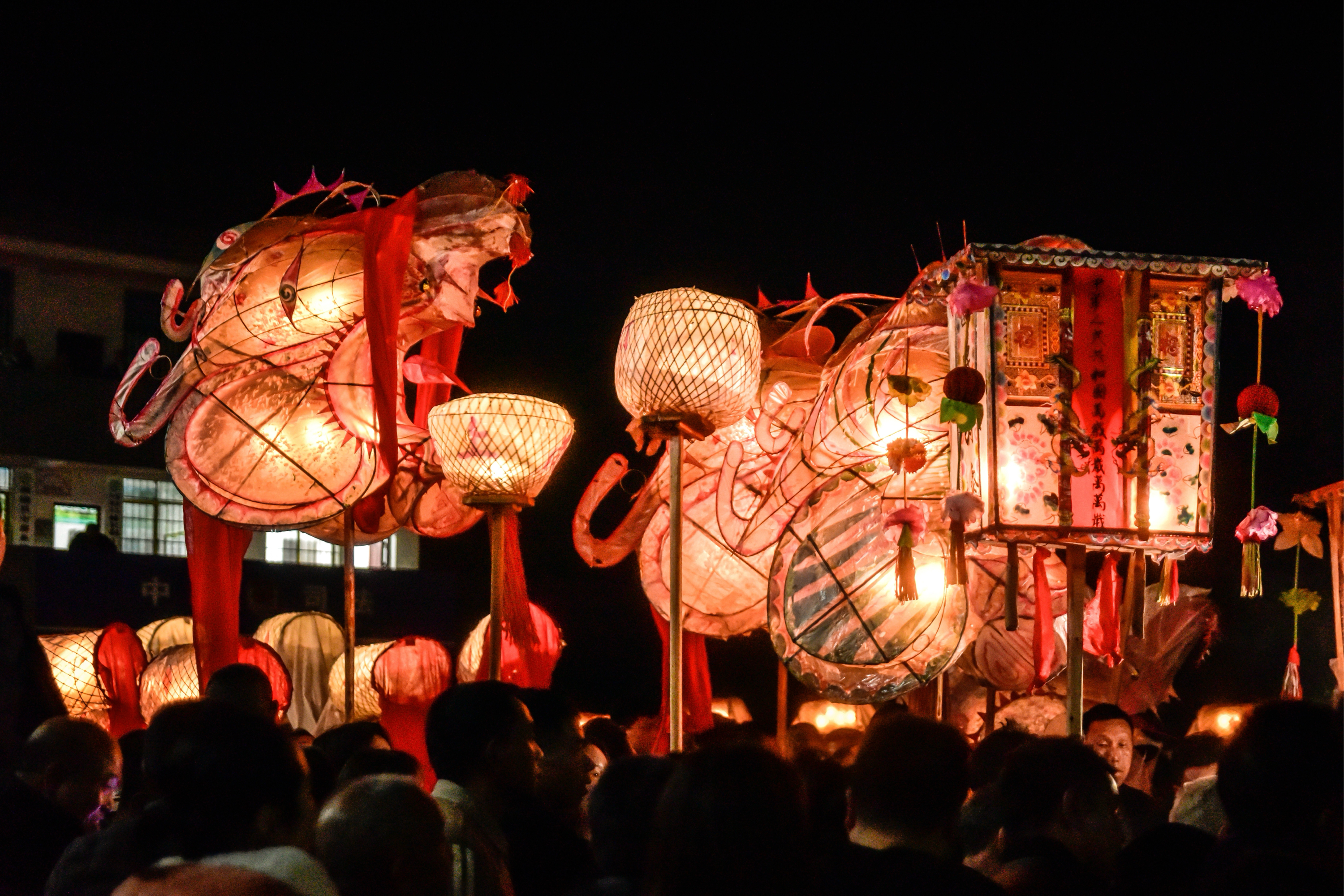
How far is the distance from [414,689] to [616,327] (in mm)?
7280

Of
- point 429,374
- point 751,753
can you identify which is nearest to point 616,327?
point 429,374

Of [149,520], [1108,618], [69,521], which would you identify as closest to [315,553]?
[149,520]

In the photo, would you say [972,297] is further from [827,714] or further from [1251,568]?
[827,714]

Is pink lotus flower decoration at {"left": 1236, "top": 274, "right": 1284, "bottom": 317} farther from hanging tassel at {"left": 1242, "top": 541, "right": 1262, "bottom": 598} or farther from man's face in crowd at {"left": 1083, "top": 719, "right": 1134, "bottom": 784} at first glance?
man's face in crowd at {"left": 1083, "top": 719, "right": 1134, "bottom": 784}

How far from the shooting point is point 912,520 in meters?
5.39

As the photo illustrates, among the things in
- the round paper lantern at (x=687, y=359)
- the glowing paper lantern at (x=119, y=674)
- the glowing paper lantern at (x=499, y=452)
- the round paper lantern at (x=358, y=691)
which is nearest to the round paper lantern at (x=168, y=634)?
the round paper lantern at (x=358, y=691)

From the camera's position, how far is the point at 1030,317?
17.5 feet

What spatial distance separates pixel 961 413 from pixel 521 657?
240 centimetres

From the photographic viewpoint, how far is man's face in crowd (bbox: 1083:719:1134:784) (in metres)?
6.70

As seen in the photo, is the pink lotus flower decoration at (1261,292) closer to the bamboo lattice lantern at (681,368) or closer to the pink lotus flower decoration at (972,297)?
the pink lotus flower decoration at (972,297)

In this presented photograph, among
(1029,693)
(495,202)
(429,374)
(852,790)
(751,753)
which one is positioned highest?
(495,202)

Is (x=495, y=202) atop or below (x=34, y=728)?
atop

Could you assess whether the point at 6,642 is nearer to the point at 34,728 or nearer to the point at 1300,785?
the point at 34,728

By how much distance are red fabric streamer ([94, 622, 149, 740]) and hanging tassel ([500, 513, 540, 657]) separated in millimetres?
2899
